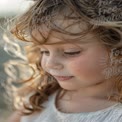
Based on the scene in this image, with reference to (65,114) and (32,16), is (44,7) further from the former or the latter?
(65,114)

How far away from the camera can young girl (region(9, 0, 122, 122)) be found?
46.8 inches

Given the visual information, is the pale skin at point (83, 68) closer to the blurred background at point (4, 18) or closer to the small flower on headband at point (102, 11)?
the small flower on headband at point (102, 11)

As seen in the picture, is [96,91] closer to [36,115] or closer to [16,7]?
[36,115]

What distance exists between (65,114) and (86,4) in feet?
1.14

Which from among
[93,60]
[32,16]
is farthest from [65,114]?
[32,16]

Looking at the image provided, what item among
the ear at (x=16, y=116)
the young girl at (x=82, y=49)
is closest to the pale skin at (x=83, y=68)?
the young girl at (x=82, y=49)

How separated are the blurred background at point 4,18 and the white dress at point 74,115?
0.29 metres

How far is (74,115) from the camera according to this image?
132cm

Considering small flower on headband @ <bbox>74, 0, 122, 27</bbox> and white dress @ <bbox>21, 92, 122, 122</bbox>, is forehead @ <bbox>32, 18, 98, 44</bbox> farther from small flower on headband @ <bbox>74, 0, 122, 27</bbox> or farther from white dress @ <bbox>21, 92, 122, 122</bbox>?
white dress @ <bbox>21, 92, 122, 122</bbox>

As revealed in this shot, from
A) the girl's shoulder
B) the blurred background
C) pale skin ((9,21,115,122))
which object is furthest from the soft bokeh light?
the girl's shoulder

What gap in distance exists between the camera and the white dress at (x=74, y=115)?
1.26m

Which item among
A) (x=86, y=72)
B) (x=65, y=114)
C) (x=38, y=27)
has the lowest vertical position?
(x=65, y=114)

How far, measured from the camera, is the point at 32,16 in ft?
4.11

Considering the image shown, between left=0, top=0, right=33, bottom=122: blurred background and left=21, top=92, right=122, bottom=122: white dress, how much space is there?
11.5 inches
